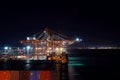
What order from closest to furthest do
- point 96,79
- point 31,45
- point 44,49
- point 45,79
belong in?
point 45,79
point 96,79
point 44,49
point 31,45

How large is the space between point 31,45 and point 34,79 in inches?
2213

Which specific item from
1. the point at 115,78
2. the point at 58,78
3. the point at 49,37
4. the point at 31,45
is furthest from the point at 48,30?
the point at 58,78

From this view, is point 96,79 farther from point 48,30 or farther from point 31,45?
point 31,45

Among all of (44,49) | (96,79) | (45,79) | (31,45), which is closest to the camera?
(45,79)

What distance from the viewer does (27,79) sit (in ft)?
71.8

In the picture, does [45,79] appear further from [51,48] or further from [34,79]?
[51,48]

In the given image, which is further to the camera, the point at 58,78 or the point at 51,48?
the point at 51,48

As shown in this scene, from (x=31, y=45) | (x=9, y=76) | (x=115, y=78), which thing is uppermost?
(x=31, y=45)

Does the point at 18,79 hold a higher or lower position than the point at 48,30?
lower

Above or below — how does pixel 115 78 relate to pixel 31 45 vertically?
below

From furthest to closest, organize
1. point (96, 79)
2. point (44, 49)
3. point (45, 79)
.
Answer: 1. point (44, 49)
2. point (96, 79)
3. point (45, 79)

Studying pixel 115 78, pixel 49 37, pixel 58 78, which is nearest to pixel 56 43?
pixel 49 37

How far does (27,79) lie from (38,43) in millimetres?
51436

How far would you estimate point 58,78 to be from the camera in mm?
22312
